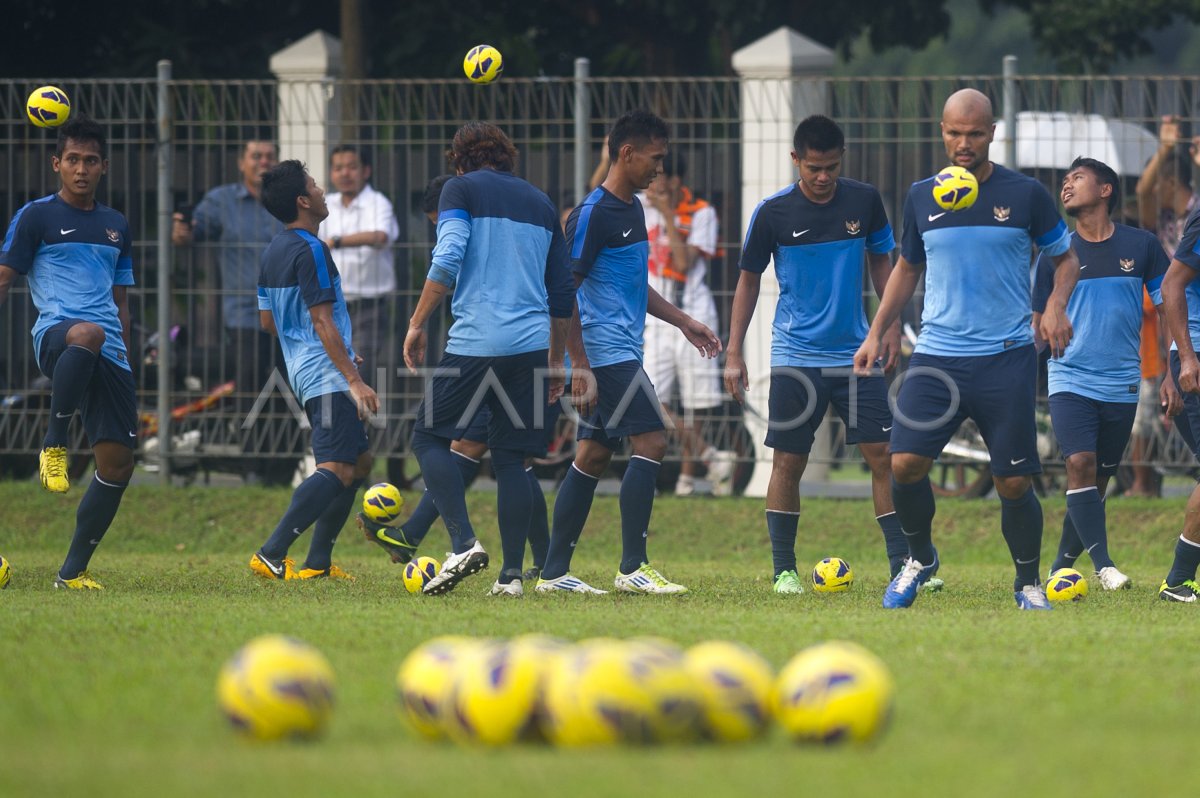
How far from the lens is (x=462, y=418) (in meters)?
9.12

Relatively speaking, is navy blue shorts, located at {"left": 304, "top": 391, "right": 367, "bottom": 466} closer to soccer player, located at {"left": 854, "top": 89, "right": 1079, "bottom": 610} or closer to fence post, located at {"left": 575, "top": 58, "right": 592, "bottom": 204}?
soccer player, located at {"left": 854, "top": 89, "right": 1079, "bottom": 610}

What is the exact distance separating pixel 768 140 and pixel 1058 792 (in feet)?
31.9

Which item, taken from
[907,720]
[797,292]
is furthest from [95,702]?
[797,292]

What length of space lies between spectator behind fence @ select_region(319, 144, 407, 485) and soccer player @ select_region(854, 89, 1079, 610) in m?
6.02

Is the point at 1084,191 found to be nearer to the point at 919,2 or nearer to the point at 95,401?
the point at 95,401

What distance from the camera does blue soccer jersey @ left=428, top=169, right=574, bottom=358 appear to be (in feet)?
30.0

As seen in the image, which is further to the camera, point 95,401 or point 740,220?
point 740,220

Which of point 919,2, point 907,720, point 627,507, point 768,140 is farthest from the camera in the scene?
point 919,2

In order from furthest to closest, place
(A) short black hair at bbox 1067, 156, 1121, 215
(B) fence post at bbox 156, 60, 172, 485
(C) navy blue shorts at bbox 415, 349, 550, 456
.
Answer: (B) fence post at bbox 156, 60, 172, 485 < (A) short black hair at bbox 1067, 156, 1121, 215 < (C) navy blue shorts at bbox 415, 349, 550, 456

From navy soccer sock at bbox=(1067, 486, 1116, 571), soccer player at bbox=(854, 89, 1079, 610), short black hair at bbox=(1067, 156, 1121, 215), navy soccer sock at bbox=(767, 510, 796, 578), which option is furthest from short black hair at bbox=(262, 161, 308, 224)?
navy soccer sock at bbox=(1067, 486, 1116, 571)

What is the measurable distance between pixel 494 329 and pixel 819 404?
1932 millimetres

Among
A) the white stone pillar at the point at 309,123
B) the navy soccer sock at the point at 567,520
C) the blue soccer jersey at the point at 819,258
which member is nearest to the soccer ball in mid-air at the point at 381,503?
the navy soccer sock at the point at 567,520

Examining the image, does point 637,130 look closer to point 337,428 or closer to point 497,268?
point 497,268

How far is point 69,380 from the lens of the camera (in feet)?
31.8
